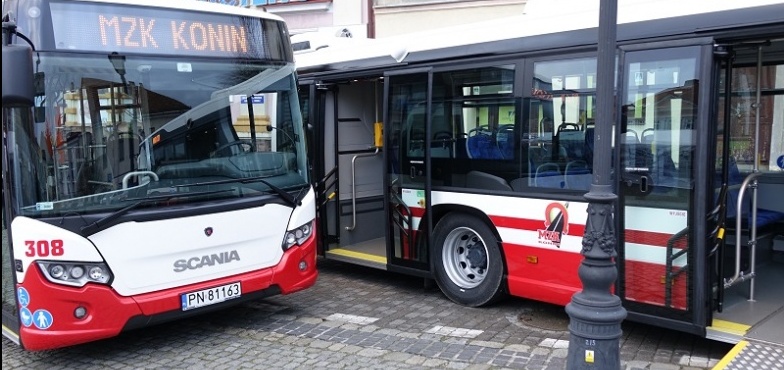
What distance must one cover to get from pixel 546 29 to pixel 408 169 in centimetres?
200

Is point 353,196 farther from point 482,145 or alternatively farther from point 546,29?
point 546,29

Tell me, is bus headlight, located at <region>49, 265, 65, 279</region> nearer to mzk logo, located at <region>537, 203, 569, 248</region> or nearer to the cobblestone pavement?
the cobblestone pavement

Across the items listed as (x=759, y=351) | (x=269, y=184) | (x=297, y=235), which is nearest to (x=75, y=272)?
(x=269, y=184)

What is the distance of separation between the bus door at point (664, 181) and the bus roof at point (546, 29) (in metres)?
0.18

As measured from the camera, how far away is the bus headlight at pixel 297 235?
5879mm

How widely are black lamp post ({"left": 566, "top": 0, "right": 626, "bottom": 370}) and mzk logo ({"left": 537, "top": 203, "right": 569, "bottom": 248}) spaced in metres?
1.48

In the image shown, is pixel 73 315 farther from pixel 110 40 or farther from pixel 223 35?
pixel 223 35

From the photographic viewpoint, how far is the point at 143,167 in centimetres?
511

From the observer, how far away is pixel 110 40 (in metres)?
4.95

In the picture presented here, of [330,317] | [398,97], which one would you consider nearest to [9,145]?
[330,317]

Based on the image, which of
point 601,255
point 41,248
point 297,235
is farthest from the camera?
point 297,235

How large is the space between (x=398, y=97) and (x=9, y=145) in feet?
11.6

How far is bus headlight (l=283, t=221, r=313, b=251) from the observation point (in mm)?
5879

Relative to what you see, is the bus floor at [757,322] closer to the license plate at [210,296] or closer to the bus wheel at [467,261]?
the bus wheel at [467,261]
